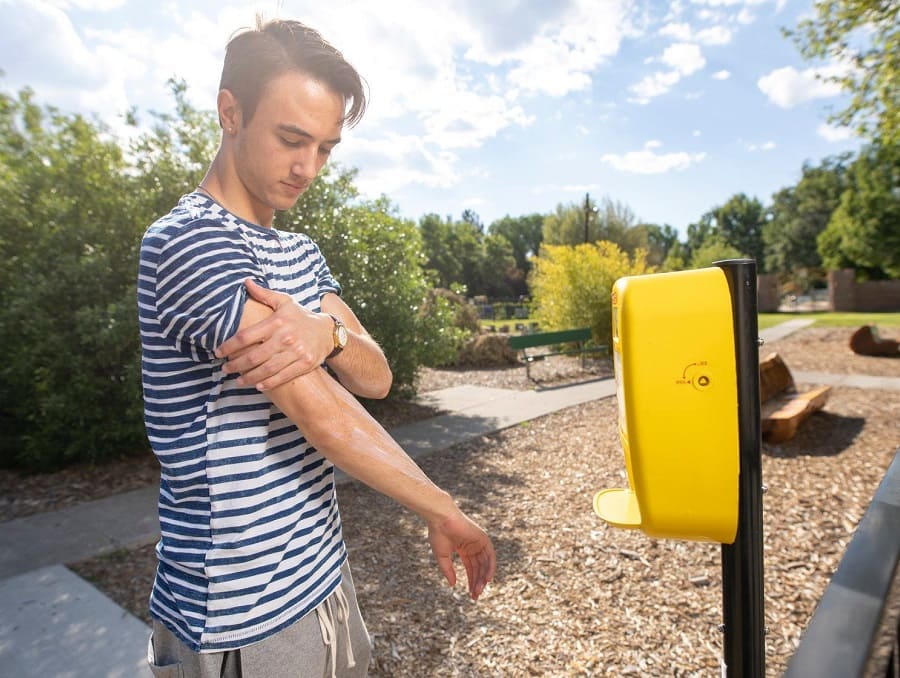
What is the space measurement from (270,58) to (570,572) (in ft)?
9.86

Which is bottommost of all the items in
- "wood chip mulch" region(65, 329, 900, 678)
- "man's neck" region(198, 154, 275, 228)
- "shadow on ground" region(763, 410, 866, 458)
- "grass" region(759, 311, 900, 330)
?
"grass" region(759, 311, 900, 330)

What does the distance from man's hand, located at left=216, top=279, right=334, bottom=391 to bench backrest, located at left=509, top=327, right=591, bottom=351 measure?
879 centimetres

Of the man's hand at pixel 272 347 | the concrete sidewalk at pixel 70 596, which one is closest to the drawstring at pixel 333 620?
the man's hand at pixel 272 347

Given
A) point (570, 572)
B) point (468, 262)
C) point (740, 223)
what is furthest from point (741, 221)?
point (570, 572)

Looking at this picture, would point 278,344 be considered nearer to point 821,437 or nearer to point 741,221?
point 821,437

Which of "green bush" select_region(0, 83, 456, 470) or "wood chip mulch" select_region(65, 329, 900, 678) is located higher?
"green bush" select_region(0, 83, 456, 470)

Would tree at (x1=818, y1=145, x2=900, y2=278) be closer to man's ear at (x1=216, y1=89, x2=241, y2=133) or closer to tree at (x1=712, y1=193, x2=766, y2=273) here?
tree at (x1=712, y1=193, x2=766, y2=273)

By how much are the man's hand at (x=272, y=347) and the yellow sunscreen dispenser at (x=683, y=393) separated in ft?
1.59

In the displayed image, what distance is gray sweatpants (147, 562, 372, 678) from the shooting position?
0.97 m

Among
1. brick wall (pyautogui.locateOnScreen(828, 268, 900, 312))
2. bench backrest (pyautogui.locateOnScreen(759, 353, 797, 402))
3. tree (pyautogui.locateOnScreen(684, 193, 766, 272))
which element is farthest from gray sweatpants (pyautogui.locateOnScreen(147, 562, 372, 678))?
tree (pyautogui.locateOnScreen(684, 193, 766, 272))

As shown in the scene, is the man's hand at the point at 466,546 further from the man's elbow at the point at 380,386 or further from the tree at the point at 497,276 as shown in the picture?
the tree at the point at 497,276

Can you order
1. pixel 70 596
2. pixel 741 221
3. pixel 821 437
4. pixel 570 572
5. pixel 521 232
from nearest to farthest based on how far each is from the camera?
1. pixel 70 596
2. pixel 570 572
3. pixel 821 437
4. pixel 741 221
5. pixel 521 232

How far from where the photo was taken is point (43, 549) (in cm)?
353

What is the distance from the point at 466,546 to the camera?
101 cm
